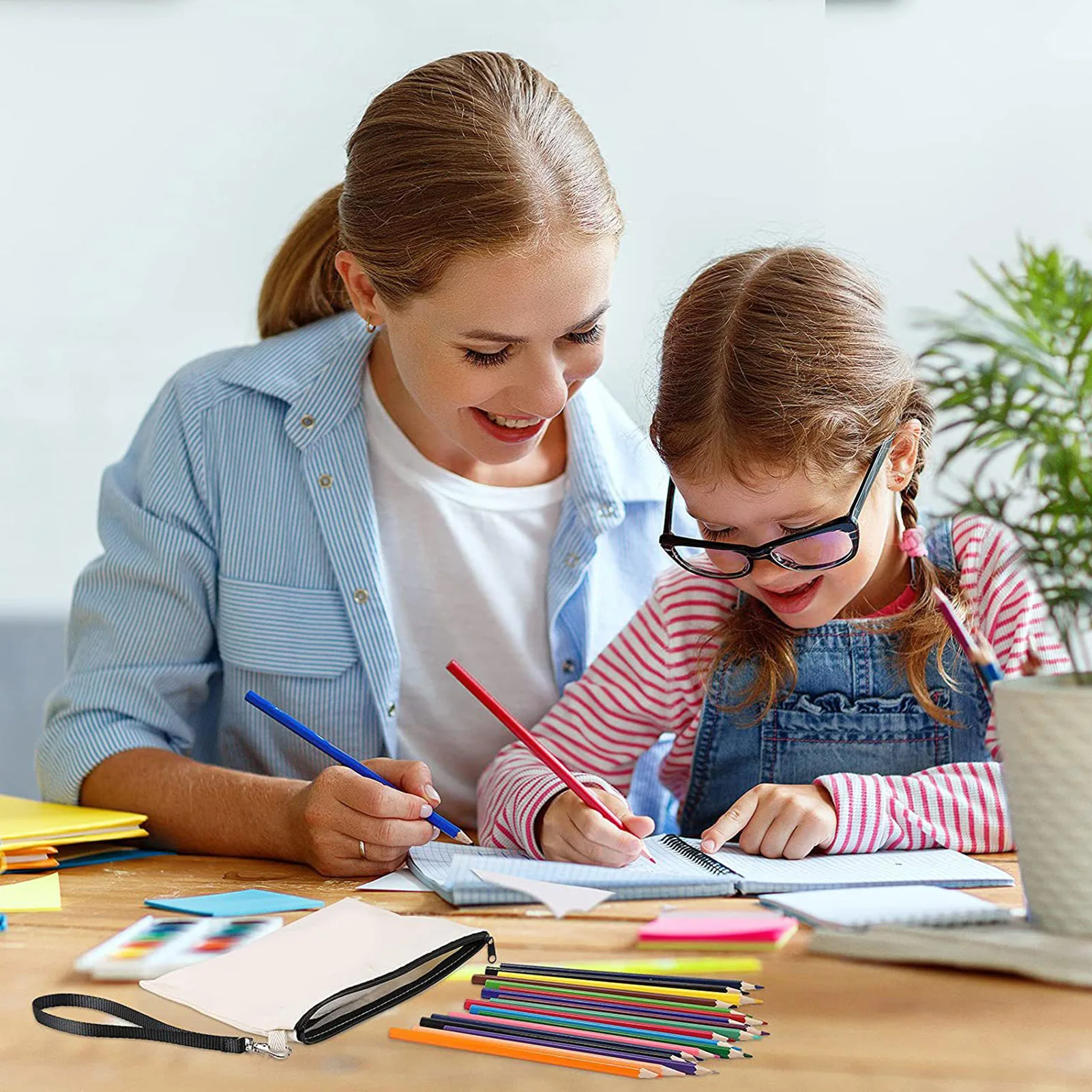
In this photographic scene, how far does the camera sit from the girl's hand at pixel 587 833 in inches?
38.9

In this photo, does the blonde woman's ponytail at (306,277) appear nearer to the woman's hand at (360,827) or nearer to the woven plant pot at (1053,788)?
the woman's hand at (360,827)

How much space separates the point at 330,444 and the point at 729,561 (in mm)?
491

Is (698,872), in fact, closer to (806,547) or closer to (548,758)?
(548,758)

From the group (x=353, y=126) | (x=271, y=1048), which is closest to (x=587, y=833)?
(x=271, y=1048)

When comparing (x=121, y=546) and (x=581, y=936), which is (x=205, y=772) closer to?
(x=121, y=546)

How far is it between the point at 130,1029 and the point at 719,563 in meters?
0.65

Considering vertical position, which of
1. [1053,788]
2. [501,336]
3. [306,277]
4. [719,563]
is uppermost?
[306,277]

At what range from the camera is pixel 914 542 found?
1208 millimetres

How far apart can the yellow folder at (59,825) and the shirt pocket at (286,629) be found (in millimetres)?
233

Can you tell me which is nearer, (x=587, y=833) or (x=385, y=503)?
(x=587, y=833)

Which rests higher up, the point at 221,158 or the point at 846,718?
the point at 221,158

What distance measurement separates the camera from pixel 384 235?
1189 mm

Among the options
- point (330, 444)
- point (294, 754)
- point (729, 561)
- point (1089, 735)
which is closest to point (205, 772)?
point (294, 754)

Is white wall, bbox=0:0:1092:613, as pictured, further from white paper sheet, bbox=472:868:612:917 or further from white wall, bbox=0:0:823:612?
white paper sheet, bbox=472:868:612:917
